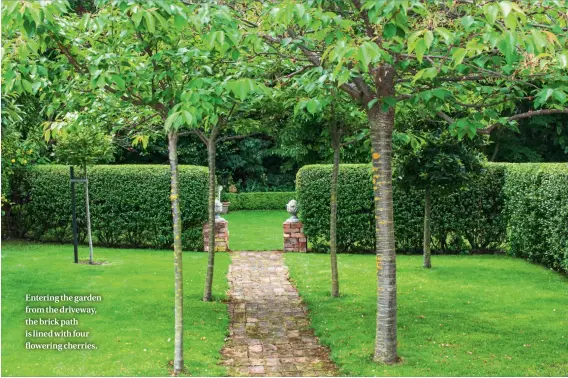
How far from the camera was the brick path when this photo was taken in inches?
284

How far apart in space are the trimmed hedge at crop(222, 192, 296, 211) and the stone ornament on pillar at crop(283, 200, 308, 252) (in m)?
11.3

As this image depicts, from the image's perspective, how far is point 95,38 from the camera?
285 inches

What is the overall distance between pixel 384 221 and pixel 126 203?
10517 mm

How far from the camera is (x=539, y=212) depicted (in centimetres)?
1341

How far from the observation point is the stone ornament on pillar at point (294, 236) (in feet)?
51.9

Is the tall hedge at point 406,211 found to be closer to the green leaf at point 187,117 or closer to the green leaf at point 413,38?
the green leaf at point 187,117

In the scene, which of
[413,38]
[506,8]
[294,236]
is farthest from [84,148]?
[506,8]

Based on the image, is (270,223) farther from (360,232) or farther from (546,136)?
(546,136)

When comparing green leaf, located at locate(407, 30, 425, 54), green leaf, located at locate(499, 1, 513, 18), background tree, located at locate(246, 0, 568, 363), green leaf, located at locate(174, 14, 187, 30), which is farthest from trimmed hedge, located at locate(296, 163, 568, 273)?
green leaf, located at locate(499, 1, 513, 18)

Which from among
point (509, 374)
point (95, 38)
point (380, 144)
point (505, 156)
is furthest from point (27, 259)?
point (505, 156)

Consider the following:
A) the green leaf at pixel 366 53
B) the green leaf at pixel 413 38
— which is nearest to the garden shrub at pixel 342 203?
the green leaf at pixel 366 53

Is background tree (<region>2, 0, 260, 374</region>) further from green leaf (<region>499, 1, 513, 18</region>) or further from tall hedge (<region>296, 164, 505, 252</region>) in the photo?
tall hedge (<region>296, 164, 505, 252</region>)

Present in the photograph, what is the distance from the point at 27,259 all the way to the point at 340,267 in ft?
22.0

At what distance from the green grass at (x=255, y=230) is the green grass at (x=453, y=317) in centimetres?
301
